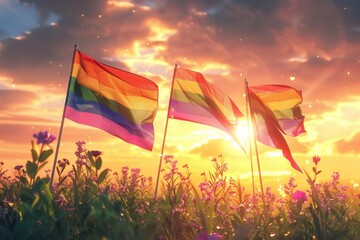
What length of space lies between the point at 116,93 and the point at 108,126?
0.81 metres

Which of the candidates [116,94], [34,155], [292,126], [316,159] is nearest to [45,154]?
[34,155]

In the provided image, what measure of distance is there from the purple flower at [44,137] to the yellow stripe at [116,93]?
19.9 ft

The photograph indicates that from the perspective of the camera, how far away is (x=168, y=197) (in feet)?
19.9

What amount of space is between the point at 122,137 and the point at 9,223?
4.39 metres

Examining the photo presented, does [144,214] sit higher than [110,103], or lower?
lower

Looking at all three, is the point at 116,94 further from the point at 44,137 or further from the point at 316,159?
the point at 44,137

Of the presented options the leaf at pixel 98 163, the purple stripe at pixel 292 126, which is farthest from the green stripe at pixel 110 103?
the purple stripe at pixel 292 126

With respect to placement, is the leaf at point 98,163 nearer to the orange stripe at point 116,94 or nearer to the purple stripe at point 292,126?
the orange stripe at point 116,94

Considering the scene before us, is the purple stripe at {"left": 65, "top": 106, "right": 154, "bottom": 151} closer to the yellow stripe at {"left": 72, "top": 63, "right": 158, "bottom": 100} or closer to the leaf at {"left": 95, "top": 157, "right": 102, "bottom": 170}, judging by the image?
the yellow stripe at {"left": 72, "top": 63, "right": 158, "bottom": 100}

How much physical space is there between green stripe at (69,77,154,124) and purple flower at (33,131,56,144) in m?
5.90

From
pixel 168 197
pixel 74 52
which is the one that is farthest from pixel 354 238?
pixel 74 52

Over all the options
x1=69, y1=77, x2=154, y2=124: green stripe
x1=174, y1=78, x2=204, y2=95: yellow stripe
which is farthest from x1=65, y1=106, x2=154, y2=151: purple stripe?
x1=174, y1=78, x2=204, y2=95: yellow stripe

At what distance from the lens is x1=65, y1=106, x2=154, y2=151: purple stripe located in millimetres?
10273

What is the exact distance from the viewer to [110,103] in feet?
35.1
